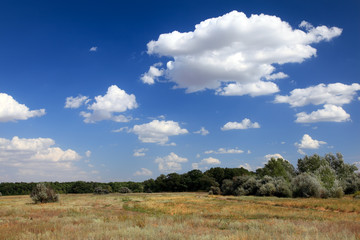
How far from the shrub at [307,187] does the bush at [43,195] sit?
151 feet

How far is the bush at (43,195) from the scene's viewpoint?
1725 inches

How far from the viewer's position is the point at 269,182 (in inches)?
2591

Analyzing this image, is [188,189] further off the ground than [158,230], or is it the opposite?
[158,230]

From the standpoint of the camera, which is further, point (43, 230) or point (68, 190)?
point (68, 190)

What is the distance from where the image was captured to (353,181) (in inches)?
2729

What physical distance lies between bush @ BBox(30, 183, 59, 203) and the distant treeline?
2309 centimetres

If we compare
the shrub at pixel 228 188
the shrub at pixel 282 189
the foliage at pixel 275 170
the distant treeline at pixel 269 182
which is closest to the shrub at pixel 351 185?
the distant treeline at pixel 269 182

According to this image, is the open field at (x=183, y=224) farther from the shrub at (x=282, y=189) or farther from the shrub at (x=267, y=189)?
the shrub at (x=267, y=189)

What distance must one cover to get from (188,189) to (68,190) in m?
52.6

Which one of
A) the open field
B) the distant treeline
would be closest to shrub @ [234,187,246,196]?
the distant treeline

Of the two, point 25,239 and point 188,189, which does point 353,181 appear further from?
point 25,239

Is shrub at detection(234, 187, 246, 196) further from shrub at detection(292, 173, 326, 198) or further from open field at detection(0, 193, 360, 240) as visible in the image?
open field at detection(0, 193, 360, 240)

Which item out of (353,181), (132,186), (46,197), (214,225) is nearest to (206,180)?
(132,186)

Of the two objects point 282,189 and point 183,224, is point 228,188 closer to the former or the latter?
point 282,189
